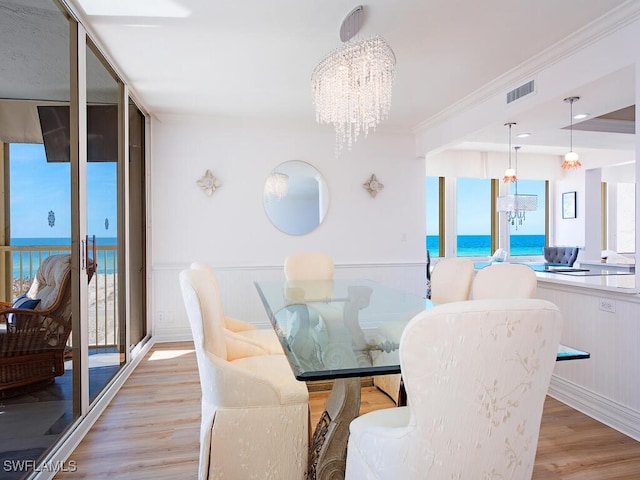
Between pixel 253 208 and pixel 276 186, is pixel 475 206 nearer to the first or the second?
pixel 276 186

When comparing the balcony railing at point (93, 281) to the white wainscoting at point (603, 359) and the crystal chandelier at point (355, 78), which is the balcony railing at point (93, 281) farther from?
the white wainscoting at point (603, 359)

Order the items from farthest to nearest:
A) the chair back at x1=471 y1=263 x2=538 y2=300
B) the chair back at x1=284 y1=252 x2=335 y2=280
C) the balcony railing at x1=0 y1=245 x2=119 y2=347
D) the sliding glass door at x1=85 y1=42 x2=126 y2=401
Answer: the chair back at x1=284 y1=252 x2=335 y2=280, the sliding glass door at x1=85 y1=42 x2=126 y2=401, the chair back at x1=471 y1=263 x2=538 y2=300, the balcony railing at x1=0 y1=245 x2=119 y2=347

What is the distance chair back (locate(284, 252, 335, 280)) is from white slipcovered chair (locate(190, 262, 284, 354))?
1095 mm

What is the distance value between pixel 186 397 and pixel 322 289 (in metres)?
1.29

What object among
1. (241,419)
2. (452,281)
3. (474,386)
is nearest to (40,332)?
(241,419)

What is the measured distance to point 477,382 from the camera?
3.15ft

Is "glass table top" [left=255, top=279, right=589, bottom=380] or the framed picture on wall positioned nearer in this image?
"glass table top" [left=255, top=279, right=589, bottom=380]

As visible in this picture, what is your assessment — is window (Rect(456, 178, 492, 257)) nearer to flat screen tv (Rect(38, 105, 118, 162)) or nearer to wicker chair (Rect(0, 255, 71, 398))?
flat screen tv (Rect(38, 105, 118, 162))

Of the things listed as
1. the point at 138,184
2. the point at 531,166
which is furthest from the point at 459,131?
the point at 531,166

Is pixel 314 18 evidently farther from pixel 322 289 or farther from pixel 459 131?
pixel 459 131

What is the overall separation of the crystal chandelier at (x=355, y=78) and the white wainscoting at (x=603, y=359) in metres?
1.91

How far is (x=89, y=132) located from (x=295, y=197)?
245cm

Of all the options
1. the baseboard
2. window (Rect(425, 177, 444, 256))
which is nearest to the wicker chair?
the baseboard

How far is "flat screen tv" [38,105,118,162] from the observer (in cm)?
187
